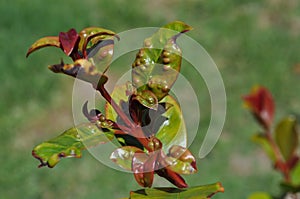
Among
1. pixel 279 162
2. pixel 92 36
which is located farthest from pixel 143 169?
pixel 279 162

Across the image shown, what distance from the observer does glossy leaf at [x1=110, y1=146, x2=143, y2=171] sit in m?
0.97

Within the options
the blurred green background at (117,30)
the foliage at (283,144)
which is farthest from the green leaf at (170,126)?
the blurred green background at (117,30)

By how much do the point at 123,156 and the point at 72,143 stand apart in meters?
0.08

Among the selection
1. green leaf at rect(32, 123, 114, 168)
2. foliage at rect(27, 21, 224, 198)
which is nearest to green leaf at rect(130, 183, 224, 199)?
foliage at rect(27, 21, 224, 198)

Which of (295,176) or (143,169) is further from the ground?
(143,169)

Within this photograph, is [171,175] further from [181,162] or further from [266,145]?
[266,145]

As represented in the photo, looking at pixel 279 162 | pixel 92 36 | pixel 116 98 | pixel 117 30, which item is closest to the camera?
pixel 92 36

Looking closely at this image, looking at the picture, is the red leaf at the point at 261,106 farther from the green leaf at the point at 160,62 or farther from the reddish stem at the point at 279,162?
the green leaf at the point at 160,62

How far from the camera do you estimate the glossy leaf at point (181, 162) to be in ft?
3.12

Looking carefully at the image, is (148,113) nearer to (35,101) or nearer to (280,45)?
(35,101)

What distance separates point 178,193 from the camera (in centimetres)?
99

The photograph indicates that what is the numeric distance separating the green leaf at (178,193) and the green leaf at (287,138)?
39.1 inches

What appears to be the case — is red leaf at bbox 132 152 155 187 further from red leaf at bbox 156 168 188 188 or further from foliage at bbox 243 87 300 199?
foliage at bbox 243 87 300 199

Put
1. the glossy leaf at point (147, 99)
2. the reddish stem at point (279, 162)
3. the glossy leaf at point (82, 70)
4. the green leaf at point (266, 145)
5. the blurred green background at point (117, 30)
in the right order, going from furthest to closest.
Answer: the blurred green background at point (117, 30) < the green leaf at point (266, 145) < the reddish stem at point (279, 162) < the glossy leaf at point (147, 99) < the glossy leaf at point (82, 70)
